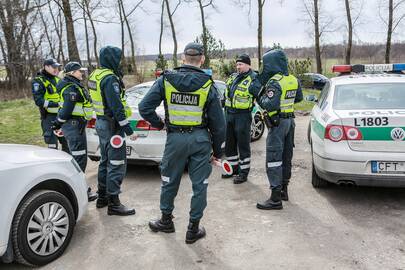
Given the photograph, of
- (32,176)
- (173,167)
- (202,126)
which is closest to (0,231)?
(32,176)

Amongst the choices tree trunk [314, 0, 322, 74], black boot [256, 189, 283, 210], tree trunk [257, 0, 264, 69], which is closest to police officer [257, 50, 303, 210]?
black boot [256, 189, 283, 210]

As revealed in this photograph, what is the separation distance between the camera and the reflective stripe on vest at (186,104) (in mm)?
3688

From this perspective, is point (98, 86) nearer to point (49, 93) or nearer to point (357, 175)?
point (49, 93)

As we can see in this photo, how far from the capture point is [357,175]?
443 centimetres

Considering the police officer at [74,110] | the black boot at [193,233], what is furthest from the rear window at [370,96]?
the police officer at [74,110]

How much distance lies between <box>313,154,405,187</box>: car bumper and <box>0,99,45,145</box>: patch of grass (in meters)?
6.55

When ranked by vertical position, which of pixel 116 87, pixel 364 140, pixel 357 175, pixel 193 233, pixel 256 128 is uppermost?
pixel 116 87

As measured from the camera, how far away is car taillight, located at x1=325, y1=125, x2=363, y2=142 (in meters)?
4.43

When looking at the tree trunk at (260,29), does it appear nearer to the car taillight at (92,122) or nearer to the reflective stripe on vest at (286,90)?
the car taillight at (92,122)

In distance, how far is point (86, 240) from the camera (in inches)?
154

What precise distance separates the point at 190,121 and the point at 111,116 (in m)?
1.17

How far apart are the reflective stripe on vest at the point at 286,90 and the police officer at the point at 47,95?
3.33 meters

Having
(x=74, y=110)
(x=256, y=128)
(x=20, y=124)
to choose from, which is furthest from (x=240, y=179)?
(x=20, y=124)

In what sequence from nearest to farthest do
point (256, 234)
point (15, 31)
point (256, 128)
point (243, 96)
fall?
point (256, 234), point (243, 96), point (256, 128), point (15, 31)
